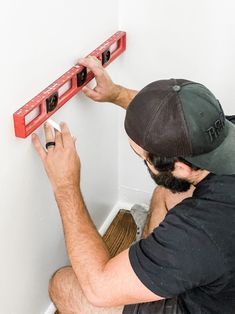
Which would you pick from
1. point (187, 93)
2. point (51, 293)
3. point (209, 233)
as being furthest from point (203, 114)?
point (51, 293)

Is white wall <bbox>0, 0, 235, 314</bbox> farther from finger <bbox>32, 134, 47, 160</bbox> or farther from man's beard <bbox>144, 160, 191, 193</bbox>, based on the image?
man's beard <bbox>144, 160, 191, 193</bbox>

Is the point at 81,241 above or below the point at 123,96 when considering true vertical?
below

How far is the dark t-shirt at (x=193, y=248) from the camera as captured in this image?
0.97 m

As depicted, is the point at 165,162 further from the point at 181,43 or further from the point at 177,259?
the point at 181,43

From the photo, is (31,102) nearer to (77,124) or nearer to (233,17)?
(77,124)

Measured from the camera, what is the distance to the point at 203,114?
1024 mm

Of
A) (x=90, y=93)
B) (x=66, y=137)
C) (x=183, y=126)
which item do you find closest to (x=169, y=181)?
(x=183, y=126)

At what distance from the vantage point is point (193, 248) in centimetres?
97

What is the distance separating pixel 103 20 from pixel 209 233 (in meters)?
0.76

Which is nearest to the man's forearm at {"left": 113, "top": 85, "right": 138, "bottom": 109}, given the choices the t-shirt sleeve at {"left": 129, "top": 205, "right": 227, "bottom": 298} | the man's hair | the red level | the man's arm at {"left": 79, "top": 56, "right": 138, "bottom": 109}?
the man's arm at {"left": 79, "top": 56, "right": 138, "bottom": 109}

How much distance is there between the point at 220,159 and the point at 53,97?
0.42 metres

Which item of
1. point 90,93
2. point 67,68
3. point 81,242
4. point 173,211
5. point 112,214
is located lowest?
point 112,214

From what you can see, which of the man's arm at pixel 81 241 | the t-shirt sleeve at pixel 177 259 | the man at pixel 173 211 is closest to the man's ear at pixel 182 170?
the man at pixel 173 211

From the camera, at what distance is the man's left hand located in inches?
45.3
